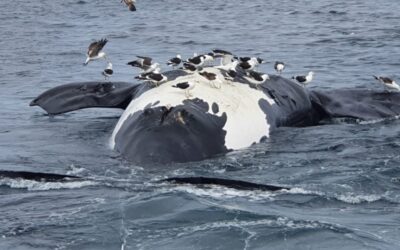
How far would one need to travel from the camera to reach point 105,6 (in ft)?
146

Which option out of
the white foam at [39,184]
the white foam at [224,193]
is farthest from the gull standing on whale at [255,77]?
the white foam at [224,193]

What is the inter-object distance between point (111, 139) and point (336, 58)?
41.3ft

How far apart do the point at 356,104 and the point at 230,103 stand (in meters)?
2.85

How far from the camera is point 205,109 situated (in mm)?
14133

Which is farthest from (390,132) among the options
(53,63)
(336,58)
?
(53,63)

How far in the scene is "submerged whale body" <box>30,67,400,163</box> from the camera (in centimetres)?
1311

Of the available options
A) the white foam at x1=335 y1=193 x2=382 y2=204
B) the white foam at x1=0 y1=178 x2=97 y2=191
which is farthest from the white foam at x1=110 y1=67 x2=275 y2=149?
the white foam at x1=0 y1=178 x2=97 y2=191

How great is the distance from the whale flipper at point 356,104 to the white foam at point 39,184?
226 inches

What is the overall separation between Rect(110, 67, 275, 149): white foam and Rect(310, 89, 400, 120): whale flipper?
48.0 inches

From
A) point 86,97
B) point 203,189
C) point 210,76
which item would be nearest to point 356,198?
A: point 203,189

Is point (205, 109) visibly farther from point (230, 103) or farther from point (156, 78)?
point (156, 78)

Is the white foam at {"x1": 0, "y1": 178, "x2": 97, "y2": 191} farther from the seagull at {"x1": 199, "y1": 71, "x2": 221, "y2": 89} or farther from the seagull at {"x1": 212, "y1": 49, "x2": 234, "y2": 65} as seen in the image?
the seagull at {"x1": 212, "y1": 49, "x2": 234, "y2": 65}

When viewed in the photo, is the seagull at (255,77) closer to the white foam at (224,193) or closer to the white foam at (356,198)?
the white foam at (356,198)

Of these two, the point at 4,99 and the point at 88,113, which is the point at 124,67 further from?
the point at 88,113
